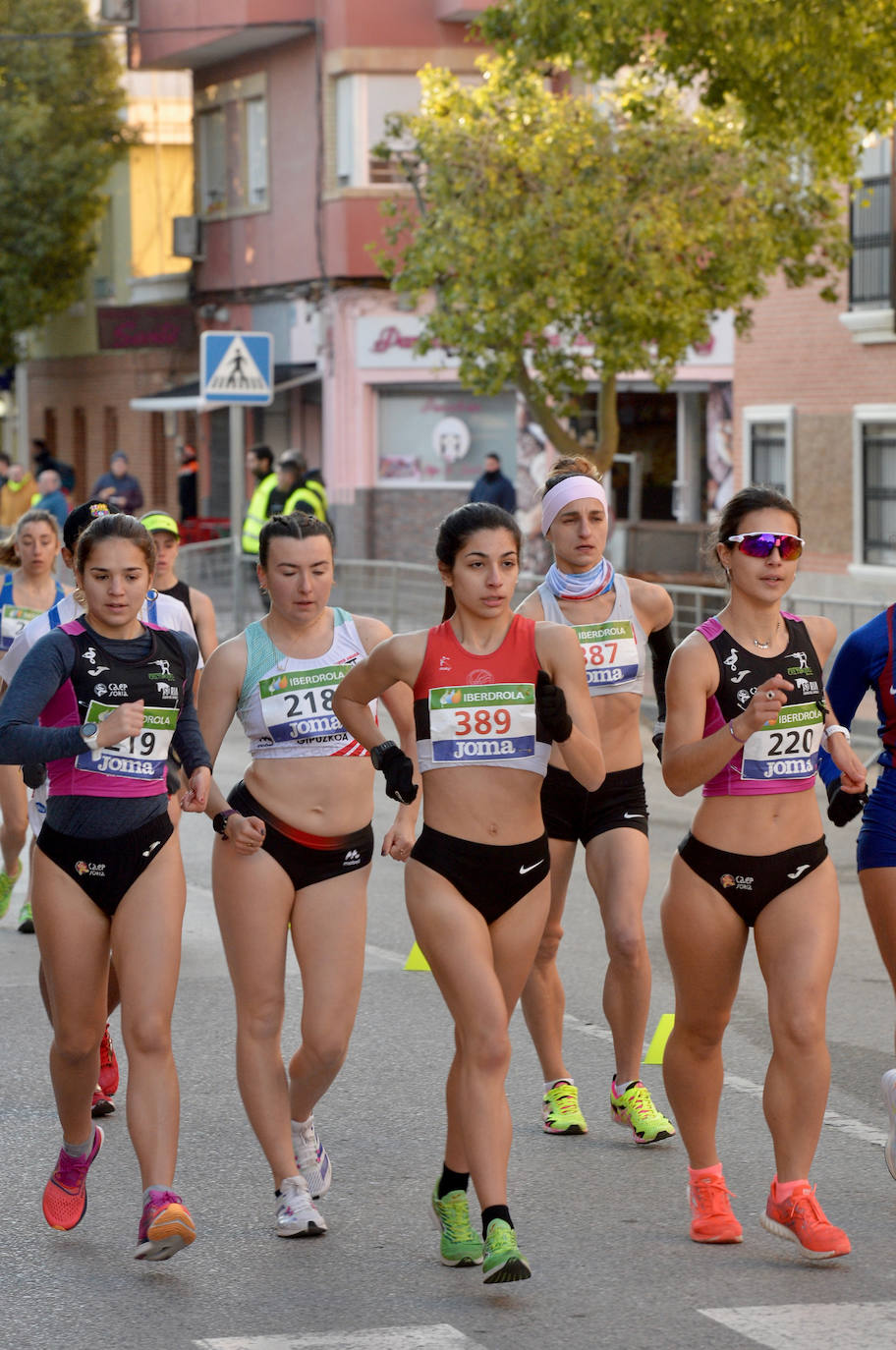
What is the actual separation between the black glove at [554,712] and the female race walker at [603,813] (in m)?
1.43

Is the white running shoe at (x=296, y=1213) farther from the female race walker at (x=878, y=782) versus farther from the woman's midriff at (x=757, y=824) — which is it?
the female race walker at (x=878, y=782)

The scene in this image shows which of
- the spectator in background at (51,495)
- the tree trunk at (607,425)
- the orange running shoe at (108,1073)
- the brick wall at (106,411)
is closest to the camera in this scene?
the orange running shoe at (108,1073)

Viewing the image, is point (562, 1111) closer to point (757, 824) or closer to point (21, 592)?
point (757, 824)

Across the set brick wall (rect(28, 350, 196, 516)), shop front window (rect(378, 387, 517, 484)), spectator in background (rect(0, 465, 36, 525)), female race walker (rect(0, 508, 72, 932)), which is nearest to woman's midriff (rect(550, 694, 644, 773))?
female race walker (rect(0, 508, 72, 932))

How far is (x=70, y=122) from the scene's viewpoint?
4491 cm

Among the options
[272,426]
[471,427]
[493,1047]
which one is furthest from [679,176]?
[493,1047]

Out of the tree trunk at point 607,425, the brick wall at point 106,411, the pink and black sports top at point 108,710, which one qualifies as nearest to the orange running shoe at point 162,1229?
the pink and black sports top at point 108,710

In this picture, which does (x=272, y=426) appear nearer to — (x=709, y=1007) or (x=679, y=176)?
(x=679, y=176)

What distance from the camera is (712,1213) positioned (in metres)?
5.95

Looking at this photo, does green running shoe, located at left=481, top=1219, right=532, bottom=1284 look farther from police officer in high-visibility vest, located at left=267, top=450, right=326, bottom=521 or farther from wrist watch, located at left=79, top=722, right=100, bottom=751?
police officer in high-visibility vest, located at left=267, top=450, right=326, bottom=521

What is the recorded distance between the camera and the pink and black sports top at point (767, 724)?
19.2 ft

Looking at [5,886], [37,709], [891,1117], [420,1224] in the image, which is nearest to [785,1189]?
[891,1117]

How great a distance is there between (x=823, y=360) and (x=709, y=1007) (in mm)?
20109

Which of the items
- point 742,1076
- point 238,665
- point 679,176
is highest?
point 679,176
